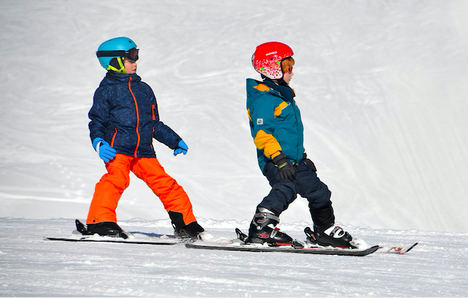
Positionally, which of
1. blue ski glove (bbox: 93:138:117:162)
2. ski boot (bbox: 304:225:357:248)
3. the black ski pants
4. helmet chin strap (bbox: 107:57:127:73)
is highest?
helmet chin strap (bbox: 107:57:127:73)

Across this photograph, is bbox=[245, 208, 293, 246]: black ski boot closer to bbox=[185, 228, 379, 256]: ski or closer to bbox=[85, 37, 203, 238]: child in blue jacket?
bbox=[185, 228, 379, 256]: ski

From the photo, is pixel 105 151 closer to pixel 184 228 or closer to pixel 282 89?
pixel 184 228

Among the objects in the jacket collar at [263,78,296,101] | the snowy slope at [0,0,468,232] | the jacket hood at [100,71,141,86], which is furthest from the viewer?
the snowy slope at [0,0,468,232]

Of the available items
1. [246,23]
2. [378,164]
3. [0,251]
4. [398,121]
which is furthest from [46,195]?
[246,23]

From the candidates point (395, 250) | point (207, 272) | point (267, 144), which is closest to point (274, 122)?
point (267, 144)

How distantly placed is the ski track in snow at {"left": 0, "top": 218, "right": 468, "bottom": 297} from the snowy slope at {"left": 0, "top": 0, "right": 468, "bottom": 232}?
2.39m

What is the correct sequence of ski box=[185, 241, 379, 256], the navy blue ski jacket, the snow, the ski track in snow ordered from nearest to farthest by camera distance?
1. the ski track in snow
2. the snow
3. ski box=[185, 241, 379, 256]
4. the navy blue ski jacket

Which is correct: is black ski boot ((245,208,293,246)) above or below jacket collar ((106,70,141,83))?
below

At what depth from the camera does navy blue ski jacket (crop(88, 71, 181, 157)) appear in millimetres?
4590

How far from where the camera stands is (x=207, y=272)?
117 inches

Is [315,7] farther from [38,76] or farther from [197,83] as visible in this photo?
[38,76]

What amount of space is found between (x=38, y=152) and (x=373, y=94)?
4.44m

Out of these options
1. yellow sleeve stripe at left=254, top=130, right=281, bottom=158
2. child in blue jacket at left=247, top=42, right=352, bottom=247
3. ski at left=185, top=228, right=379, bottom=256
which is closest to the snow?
ski at left=185, top=228, right=379, bottom=256

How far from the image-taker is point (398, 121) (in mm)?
8359
